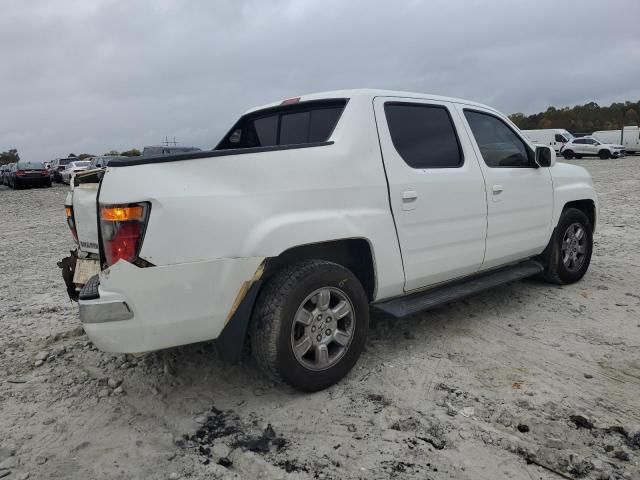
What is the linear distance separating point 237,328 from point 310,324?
45 cm

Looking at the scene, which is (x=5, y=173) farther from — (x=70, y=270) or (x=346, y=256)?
(x=346, y=256)

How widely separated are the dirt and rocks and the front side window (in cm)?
133

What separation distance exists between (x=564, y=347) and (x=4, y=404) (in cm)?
381

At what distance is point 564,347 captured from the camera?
373cm

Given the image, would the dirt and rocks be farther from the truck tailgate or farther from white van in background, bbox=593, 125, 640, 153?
white van in background, bbox=593, 125, 640, 153

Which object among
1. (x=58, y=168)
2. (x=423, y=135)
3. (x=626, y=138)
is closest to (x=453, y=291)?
Answer: (x=423, y=135)

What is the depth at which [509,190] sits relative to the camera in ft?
14.0

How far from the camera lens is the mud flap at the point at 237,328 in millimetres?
2801

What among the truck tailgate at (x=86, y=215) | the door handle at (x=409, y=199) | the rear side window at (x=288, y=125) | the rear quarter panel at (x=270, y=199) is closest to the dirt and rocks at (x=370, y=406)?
the rear quarter panel at (x=270, y=199)

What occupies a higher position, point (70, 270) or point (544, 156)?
point (544, 156)

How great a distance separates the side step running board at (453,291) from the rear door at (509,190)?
119mm

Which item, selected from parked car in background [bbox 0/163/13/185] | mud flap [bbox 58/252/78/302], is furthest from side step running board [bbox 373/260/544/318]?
parked car in background [bbox 0/163/13/185]

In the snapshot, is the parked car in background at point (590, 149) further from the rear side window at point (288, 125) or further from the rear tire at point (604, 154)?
the rear side window at point (288, 125)

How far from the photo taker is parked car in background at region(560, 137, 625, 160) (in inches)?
1340
